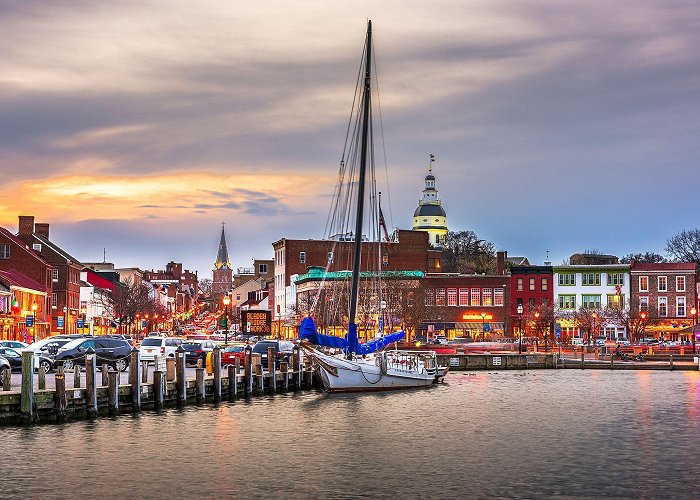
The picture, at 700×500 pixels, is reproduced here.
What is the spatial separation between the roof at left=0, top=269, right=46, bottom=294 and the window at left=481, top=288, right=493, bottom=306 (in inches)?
2503

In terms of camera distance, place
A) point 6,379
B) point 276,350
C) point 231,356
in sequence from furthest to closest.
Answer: point 276,350, point 231,356, point 6,379

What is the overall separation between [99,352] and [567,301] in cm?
10533

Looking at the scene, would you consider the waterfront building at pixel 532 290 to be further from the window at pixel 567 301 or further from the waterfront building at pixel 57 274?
the waterfront building at pixel 57 274

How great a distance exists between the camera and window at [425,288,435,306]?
16311cm

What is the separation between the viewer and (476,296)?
535 ft

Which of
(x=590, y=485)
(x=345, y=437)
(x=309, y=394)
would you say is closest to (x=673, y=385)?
(x=309, y=394)

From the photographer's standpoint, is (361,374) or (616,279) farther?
(616,279)

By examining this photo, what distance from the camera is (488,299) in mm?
162875

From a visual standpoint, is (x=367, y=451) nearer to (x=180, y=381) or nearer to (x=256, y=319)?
(x=180, y=381)

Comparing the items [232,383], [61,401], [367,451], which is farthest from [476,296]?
[61,401]

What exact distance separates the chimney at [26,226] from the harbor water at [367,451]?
93.3m

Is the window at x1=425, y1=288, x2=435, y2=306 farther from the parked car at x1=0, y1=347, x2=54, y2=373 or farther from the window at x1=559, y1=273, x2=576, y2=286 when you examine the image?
the parked car at x1=0, y1=347, x2=54, y2=373

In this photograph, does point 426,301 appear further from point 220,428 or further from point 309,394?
point 220,428

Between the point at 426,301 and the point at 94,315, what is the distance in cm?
5879
